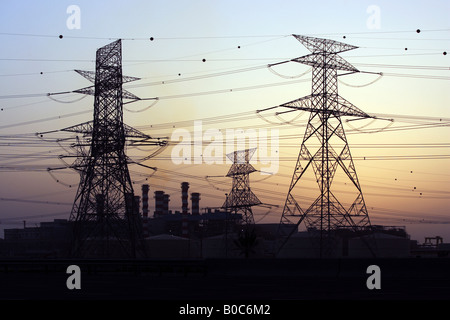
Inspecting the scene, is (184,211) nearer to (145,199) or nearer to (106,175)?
(145,199)

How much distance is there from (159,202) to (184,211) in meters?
32.0

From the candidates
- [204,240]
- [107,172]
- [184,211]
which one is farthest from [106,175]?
[184,211]

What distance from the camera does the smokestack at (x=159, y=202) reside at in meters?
195

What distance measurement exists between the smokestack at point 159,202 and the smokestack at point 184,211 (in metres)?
15.1

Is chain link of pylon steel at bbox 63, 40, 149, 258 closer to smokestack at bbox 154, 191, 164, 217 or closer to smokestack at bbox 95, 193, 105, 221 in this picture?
smokestack at bbox 95, 193, 105, 221

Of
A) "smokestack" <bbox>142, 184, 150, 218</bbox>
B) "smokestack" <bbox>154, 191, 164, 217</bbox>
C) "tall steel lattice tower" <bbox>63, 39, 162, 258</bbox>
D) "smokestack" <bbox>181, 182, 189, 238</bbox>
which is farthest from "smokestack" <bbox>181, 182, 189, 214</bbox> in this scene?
"tall steel lattice tower" <bbox>63, 39, 162, 258</bbox>

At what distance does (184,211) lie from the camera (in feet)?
548

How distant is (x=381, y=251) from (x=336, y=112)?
4130 cm

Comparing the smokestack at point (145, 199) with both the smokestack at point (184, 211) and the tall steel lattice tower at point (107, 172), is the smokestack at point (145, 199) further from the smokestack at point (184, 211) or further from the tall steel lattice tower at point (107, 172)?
the tall steel lattice tower at point (107, 172)
